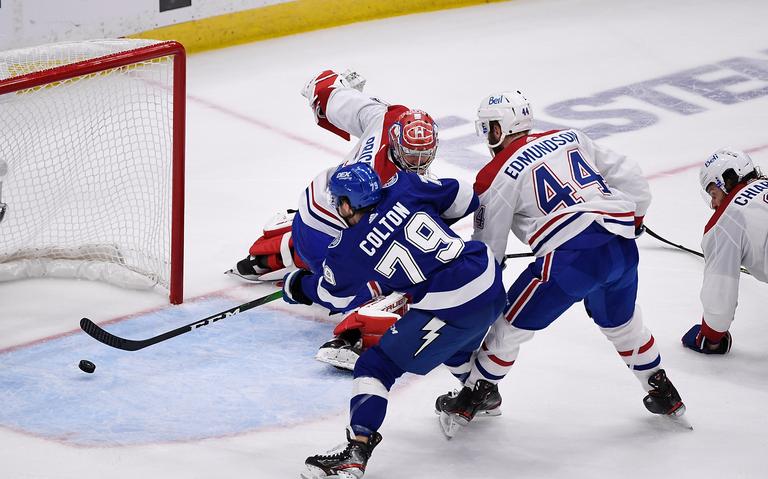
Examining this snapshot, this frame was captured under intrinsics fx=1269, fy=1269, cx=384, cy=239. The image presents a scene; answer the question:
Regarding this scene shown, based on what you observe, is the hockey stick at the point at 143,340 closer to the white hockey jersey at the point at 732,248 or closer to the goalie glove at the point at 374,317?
the goalie glove at the point at 374,317

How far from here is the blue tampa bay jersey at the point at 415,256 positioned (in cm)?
318

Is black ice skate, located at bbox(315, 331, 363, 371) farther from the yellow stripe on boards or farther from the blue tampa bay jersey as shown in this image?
the yellow stripe on boards

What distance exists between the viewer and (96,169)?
15.6 ft

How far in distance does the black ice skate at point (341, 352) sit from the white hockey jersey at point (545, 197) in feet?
2.25

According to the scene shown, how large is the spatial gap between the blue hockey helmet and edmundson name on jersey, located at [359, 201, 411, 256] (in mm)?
49

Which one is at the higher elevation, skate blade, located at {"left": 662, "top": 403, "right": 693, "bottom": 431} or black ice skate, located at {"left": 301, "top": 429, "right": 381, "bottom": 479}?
black ice skate, located at {"left": 301, "top": 429, "right": 381, "bottom": 479}

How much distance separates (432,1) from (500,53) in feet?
3.13

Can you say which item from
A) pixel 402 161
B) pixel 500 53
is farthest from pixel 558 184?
pixel 500 53

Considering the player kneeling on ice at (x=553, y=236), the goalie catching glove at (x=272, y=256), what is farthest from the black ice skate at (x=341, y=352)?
the goalie catching glove at (x=272, y=256)

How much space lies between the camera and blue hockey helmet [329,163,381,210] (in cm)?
317

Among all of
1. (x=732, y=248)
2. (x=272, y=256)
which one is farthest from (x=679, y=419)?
(x=272, y=256)

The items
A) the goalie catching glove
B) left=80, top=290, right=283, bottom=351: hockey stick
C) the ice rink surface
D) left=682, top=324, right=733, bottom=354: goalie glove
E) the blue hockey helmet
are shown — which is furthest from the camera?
the goalie catching glove

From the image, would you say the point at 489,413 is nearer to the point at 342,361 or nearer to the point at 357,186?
the point at 342,361

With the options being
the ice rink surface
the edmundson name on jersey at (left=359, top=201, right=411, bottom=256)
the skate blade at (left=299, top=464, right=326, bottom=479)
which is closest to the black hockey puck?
the ice rink surface
